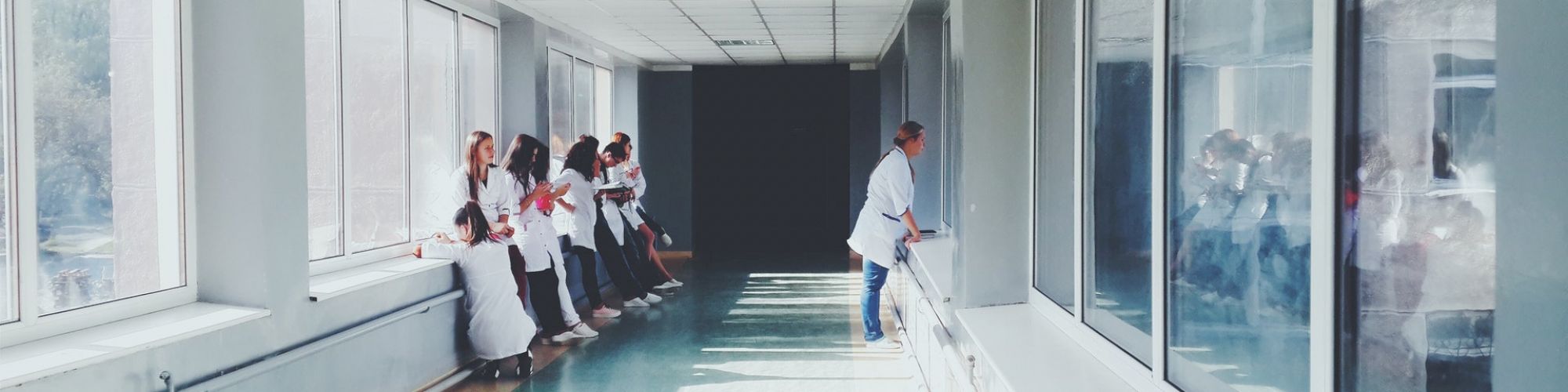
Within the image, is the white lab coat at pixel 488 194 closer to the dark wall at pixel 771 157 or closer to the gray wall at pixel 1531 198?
the gray wall at pixel 1531 198

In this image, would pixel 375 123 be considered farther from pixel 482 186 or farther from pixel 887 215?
pixel 887 215

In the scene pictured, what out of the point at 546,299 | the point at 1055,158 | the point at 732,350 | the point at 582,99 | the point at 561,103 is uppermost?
the point at 582,99

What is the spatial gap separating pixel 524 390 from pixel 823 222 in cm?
882

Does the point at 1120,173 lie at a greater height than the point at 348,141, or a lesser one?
lesser

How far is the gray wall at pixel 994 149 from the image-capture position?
13.0 ft

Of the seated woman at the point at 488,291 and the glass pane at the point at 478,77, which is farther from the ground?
the glass pane at the point at 478,77

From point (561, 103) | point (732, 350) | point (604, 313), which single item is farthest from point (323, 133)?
point (561, 103)

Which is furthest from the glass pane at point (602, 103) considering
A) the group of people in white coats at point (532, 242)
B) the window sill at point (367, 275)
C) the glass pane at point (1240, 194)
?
the glass pane at point (1240, 194)

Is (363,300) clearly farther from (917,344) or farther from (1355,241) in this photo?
(1355,241)

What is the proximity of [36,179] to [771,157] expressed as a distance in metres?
11.2

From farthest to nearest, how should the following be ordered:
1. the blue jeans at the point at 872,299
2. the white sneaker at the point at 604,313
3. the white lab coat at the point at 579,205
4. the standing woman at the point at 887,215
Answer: the white sneaker at the point at 604,313 → the white lab coat at the point at 579,205 → the blue jeans at the point at 872,299 → the standing woman at the point at 887,215

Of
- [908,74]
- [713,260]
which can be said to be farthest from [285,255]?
[713,260]

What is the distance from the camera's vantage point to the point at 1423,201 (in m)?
1.34

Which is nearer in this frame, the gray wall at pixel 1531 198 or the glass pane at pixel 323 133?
the gray wall at pixel 1531 198
